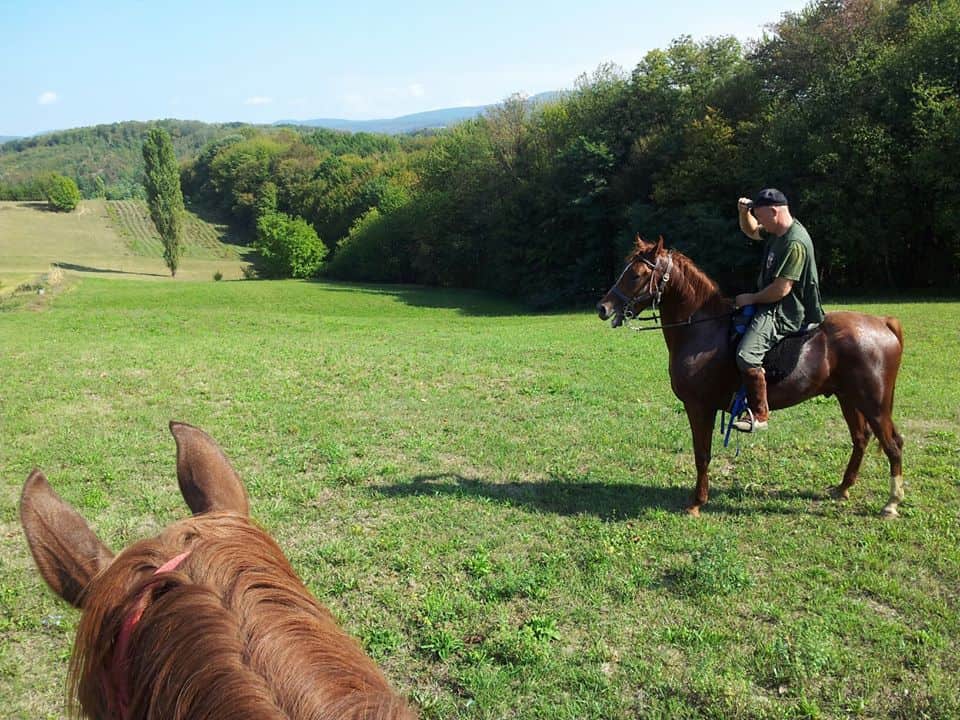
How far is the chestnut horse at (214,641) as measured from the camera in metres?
1.23

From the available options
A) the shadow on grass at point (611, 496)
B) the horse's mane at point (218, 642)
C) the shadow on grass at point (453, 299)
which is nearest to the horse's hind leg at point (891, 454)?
the shadow on grass at point (611, 496)

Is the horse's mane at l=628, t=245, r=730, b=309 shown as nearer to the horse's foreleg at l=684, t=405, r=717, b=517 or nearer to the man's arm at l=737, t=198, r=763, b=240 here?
the man's arm at l=737, t=198, r=763, b=240

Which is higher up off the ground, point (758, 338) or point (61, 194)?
point (61, 194)

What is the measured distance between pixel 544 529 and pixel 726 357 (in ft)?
8.18

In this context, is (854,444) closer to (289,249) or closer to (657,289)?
(657,289)

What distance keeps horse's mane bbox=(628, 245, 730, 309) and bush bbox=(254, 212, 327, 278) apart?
63.6 meters

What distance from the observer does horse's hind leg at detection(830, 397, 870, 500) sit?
651 cm

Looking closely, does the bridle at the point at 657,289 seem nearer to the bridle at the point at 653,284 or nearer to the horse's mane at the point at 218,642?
the bridle at the point at 653,284

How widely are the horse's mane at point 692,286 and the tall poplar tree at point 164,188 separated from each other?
67.9 meters

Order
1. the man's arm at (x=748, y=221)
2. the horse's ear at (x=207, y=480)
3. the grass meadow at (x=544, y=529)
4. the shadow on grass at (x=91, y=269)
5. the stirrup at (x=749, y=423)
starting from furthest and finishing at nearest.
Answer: the shadow on grass at (x=91, y=269) → the man's arm at (x=748, y=221) → the stirrup at (x=749, y=423) → the grass meadow at (x=544, y=529) → the horse's ear at (x=207, y=480)

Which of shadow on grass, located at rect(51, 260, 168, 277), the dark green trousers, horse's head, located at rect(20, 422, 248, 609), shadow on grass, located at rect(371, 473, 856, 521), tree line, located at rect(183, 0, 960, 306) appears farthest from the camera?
shadow on grass, located at rect(51, 260, 168, 277)

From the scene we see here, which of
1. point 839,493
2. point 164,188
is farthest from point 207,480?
point 164,188

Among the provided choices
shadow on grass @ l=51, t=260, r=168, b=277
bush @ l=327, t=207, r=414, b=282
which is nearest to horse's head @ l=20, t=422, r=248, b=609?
bush @ l=327, t=207, r=414, b=282

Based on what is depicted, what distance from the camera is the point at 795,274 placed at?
5684 millimetres
